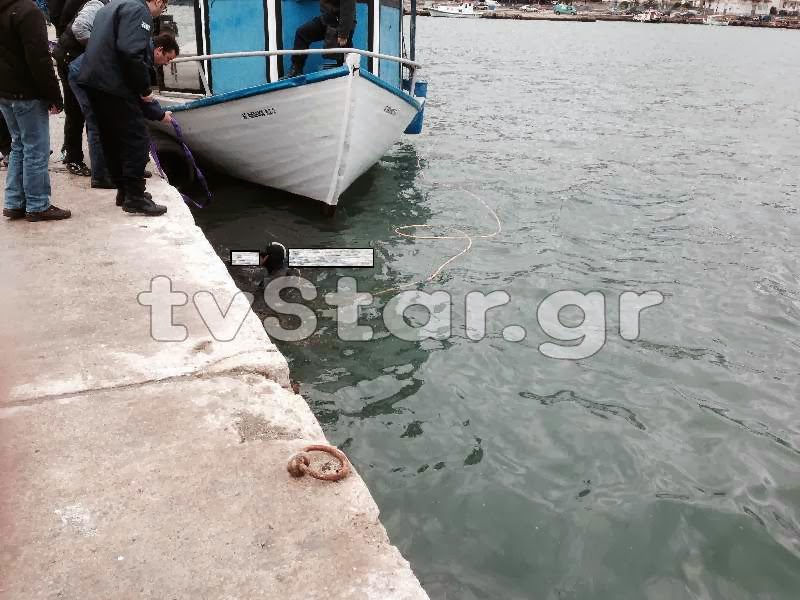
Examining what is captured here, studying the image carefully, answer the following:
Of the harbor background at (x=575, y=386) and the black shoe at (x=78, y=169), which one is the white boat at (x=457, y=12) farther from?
the black shoe at (x=78, y=169)

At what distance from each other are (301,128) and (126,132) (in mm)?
2964

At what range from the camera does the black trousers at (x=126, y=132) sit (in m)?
6.02

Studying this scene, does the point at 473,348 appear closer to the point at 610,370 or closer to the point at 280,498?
the point at 610,370

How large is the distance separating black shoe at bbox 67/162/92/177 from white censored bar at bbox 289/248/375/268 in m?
2.36

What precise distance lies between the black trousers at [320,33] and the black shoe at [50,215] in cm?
461

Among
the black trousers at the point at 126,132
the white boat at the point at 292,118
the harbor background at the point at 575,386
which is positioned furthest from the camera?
the white boat at the point at 292,118

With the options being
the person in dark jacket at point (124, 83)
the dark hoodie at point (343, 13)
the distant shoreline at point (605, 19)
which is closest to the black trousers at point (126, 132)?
the person in dark jacket at point (124, 83)

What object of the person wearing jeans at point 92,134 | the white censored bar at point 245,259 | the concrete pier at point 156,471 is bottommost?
the white censored bar at point 245,259

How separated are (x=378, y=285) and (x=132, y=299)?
3458 mm

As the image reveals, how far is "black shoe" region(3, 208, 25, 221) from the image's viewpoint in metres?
5.64

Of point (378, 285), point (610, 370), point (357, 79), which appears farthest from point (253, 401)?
point (357, 79)

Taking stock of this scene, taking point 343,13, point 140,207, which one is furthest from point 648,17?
point 140,207

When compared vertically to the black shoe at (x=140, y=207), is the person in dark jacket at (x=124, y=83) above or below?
above

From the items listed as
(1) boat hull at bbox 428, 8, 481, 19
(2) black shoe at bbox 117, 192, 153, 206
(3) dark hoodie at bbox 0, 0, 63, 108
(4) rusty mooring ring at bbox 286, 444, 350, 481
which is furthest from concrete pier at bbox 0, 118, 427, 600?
(1) boat hull at bbox 428, 8, 481, 19
